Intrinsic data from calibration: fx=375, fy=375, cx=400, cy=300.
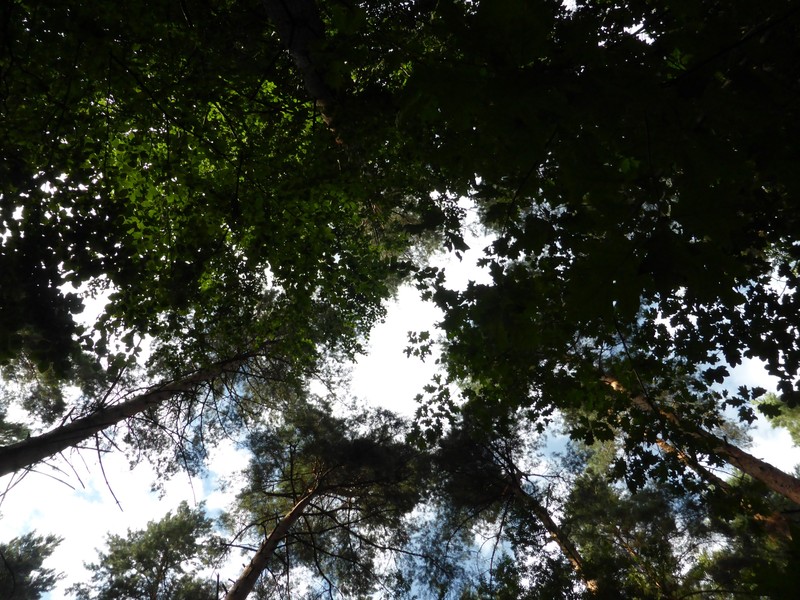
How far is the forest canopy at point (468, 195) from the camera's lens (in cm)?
125

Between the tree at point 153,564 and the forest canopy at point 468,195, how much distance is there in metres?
9.82

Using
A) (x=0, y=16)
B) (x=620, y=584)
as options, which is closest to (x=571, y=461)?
(x=620, y=584)

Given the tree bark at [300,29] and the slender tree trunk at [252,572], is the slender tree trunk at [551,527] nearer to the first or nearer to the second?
the slender tree trunk at [252,572]

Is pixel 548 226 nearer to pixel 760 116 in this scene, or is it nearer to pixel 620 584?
pixel 760 116

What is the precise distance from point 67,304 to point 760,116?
5505mm

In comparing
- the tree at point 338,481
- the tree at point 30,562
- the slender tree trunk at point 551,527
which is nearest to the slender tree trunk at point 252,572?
the tree at point 338,481

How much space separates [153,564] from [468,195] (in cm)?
1947

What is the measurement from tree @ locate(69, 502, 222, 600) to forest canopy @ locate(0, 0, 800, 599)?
9.82m

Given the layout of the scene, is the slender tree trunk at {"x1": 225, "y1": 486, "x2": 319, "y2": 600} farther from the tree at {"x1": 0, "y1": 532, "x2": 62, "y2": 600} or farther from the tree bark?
the tree at {"x1": 0, "y1": 532, "x2": 62, "y2": 600}

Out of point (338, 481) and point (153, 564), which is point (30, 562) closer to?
point (153, 564)

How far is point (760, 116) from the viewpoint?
1.43 metres

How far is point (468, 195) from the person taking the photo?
15.7ft

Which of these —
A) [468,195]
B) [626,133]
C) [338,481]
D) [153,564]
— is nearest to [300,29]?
[468,195]

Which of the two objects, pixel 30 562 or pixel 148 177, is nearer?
pixel 148 177
